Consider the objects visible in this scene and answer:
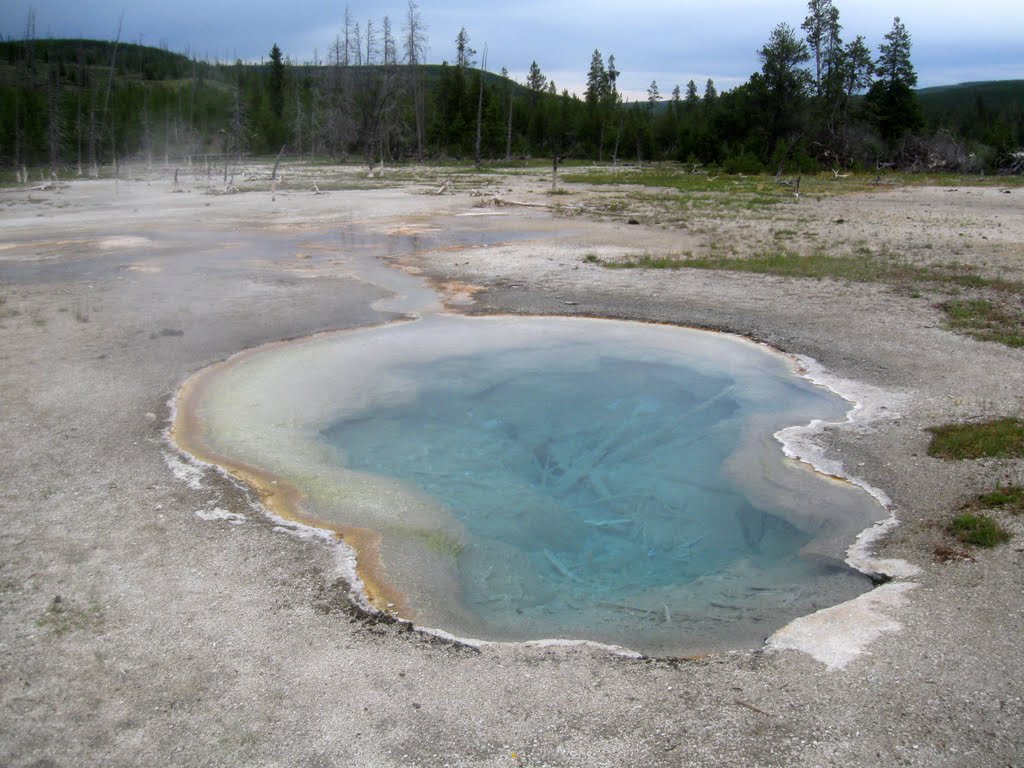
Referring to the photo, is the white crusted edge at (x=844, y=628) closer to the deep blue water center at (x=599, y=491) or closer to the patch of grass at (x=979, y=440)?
the deep blue water center at (x=599, y=491)

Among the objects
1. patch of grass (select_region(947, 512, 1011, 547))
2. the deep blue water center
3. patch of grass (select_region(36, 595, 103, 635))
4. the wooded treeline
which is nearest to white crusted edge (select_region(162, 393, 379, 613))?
the deep blue water center

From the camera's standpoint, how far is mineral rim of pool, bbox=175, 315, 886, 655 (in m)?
4.78

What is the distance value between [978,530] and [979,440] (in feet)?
5.32

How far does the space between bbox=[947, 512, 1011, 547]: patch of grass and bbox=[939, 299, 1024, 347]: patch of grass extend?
15.8 feet

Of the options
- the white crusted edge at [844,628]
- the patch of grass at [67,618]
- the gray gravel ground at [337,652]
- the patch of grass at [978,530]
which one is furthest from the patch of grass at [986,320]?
the patch of grass at [67,618]

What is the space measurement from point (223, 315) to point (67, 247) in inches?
313

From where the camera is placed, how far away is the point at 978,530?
5.08 m

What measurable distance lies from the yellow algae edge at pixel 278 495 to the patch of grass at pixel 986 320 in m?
7.63

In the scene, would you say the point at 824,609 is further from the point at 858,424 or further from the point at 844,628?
the point at 858,424

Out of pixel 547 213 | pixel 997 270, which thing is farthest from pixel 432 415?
pixel 547 213

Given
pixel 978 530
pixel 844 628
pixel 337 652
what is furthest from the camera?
pixel 978 530

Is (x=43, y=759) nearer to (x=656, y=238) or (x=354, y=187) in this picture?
(x=656, y=238)

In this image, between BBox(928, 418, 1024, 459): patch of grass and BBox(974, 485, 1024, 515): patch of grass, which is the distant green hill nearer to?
BBox(928, 418, 1024, 459): patch of grass

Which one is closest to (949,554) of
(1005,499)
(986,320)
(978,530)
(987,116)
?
(978,530)
